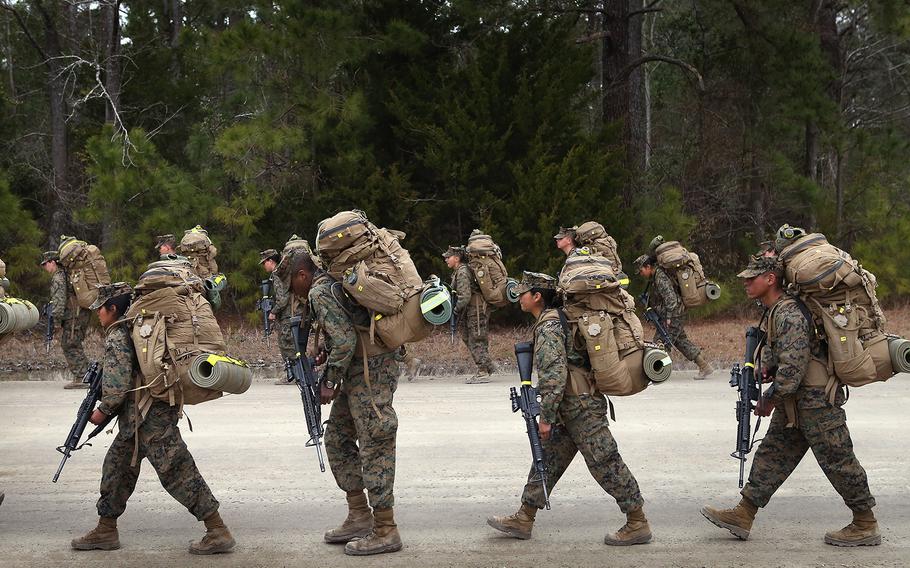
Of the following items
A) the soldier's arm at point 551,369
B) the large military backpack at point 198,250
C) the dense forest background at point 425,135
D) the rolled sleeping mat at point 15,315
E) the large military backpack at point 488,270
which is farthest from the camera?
the dense forest background at point 425,135

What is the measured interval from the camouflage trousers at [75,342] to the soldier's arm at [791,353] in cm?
901

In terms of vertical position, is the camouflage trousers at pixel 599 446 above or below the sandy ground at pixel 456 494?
above

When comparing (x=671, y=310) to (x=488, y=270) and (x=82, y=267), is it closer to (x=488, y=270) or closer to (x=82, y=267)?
(x=488, y=270)

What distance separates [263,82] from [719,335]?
9330 millimetres

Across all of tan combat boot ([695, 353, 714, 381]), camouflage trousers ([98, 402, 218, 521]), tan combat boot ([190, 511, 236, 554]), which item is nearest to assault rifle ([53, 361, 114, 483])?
camouflage trousers ([98, 402, 218, 521])

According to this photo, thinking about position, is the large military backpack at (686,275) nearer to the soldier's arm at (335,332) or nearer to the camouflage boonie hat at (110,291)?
the soldier's arm at (335,332)

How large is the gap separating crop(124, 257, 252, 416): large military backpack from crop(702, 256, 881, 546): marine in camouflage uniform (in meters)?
3.26

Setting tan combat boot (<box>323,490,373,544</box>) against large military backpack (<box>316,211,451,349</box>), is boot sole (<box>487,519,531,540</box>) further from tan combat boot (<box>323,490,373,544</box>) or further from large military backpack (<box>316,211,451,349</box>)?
large military backpack (<box>316,211,451,349</box>)

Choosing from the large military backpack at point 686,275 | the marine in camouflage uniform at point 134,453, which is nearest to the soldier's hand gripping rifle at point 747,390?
the marine in camouflage uniform at point 134,453

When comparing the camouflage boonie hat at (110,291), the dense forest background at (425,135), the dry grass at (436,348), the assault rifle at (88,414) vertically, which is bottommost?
the dry grass at (436,348)

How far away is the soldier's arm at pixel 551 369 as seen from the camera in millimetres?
5609

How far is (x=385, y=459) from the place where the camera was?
5812 mm

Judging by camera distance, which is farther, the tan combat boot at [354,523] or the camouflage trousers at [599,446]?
the tan combat boot at [354,523]

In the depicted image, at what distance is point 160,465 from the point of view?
5625 mm
